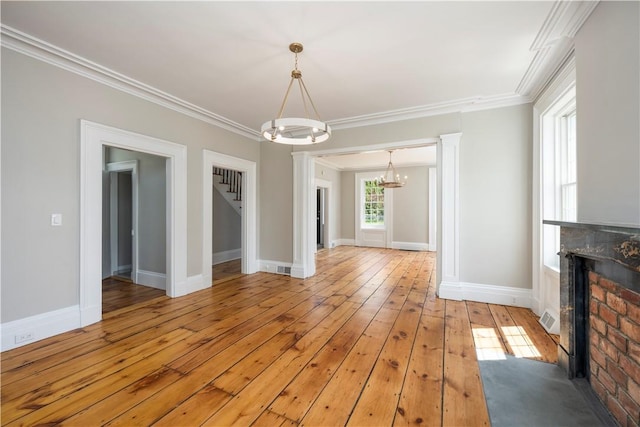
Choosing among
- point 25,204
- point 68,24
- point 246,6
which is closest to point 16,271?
point 25,204

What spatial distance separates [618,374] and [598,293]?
464 mm

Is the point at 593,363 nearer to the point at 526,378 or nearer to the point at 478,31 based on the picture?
the point at 526,378

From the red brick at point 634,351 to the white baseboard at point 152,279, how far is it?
4976 millimetres

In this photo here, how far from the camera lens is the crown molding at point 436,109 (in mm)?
3527

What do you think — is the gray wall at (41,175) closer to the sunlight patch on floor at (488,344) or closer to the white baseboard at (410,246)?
the sunlight patch on floor at (488,344)

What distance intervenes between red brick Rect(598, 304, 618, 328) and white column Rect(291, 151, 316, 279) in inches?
153

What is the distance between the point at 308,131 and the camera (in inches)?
195

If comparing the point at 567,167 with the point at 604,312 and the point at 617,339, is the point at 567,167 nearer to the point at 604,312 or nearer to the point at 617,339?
the point at 604,312

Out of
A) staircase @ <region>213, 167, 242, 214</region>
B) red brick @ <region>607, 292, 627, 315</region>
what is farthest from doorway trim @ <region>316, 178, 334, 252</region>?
red brick @ <region>607, 292, 627, 315</region>

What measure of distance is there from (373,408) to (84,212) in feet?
10.9

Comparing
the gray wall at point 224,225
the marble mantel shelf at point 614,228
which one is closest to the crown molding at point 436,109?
the marble mantel shelf at point 614,228

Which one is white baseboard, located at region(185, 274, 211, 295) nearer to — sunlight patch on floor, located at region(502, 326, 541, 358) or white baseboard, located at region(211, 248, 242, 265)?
white baseboard, located at region(211, 248, 242, 265)

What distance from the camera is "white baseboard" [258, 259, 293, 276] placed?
5202 millimetres

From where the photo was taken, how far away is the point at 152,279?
14.5 feet
